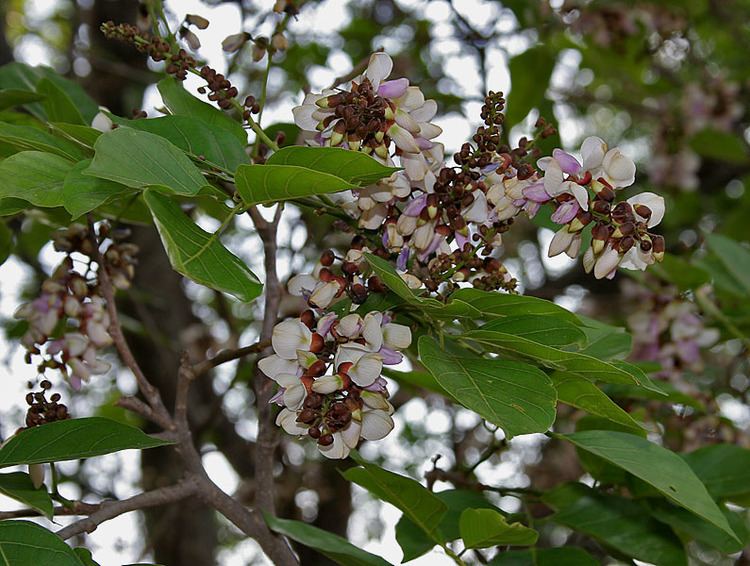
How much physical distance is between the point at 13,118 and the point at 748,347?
1.21 meters

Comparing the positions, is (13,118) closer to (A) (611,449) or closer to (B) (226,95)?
(B) (226,95)

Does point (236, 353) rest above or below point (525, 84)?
below

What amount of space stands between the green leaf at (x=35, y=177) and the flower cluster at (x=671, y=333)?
1123mm

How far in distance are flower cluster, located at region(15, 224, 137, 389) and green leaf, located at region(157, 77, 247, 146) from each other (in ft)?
0.62

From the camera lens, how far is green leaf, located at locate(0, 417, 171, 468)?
0.79m

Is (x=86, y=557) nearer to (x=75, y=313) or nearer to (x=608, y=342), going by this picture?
(x=75, y=313)

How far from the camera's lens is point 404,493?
0.91 metres

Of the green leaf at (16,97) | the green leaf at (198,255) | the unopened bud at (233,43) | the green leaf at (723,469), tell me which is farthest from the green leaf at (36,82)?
the green leaf at (723,469)

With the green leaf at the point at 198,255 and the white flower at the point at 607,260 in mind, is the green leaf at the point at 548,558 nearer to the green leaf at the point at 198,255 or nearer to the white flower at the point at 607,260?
the white flower at the point at 607,260

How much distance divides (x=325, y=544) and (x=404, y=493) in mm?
110

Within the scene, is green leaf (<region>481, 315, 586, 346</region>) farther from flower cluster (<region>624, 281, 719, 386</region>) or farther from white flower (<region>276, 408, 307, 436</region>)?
flower cluster (<region>624, 281, 719, 386</region>)

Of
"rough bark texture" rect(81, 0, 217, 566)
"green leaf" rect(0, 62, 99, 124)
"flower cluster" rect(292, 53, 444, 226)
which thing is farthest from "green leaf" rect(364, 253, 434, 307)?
"rough bark texture" rect(81, 0, 217, 566)

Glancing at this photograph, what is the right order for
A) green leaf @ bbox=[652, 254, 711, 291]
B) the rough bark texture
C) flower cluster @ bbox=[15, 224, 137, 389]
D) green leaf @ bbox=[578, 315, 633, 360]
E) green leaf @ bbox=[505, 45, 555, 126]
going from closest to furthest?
green leaf @ bbox=[578, 315, 633, 360], flower cluster @ bbox=[15, 224, 137, 389], green leaf @ bbox=[652, 254, 711, 291], green leaf @ bbox=[505, 45, 555, 126], the rough bark texture

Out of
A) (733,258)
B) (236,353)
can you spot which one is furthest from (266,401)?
(733,258)
